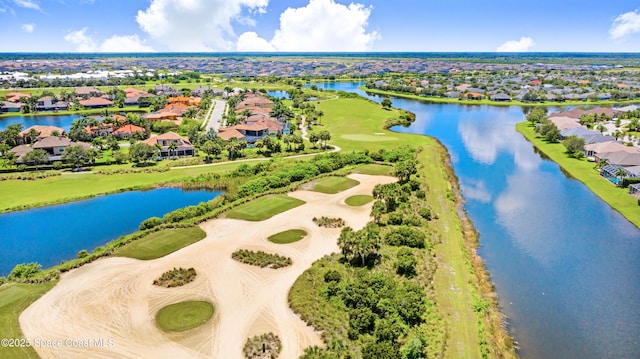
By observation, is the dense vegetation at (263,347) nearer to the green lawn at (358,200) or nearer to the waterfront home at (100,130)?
the green lawn at (358,200)

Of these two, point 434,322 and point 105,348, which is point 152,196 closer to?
point 105,348

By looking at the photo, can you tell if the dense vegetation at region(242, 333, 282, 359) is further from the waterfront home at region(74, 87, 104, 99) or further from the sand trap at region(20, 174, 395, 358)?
the waterfront home at region(74, 87, 104, 99)

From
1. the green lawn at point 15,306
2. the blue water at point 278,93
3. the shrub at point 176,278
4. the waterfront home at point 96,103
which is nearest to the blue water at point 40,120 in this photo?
the waterfront home at point 96,103

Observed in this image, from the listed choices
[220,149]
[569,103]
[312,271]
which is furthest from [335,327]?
[569,103]

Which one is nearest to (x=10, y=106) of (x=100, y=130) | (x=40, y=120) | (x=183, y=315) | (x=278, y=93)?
(x=40, y=120)

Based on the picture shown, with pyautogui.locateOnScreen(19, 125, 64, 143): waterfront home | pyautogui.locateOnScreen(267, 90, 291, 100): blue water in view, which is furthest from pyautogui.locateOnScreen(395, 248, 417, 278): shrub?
pyautogui.locateOnScreen(267, 90, 291, 100): blue water
